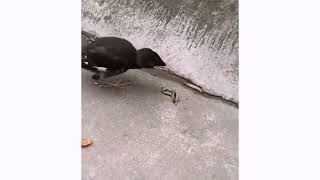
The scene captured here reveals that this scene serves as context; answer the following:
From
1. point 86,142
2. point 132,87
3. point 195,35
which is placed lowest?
point 86,142

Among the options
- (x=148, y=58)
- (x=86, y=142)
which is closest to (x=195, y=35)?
(x=148, y=58)

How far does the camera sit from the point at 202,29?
162 cm

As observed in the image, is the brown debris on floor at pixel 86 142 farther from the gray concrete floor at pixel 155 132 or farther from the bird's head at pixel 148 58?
the bird's head at pixel 148 58

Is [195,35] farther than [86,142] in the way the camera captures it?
Yes

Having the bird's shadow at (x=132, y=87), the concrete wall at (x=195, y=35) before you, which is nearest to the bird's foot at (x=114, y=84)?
the bird's shadow at (x=132, y=87)

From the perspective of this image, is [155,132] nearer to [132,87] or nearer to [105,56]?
[132,87]

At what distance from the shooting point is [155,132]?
61.5 inches

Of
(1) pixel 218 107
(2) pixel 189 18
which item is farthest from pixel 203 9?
(1) pixel 218 107

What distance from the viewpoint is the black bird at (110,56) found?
1.54 meters

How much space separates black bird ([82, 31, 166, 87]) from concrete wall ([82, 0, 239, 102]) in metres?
0.05

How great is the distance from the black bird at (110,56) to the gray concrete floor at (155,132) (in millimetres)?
24

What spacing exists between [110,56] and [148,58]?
0.38 feet

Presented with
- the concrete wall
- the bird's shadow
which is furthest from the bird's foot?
the concrete wall

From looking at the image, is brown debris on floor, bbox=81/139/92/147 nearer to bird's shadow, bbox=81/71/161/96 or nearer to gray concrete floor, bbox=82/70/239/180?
gray concrete floor, bbox=82/70/239/180
